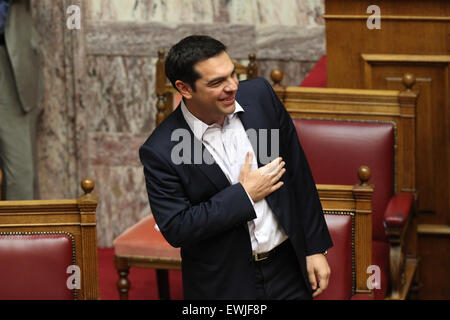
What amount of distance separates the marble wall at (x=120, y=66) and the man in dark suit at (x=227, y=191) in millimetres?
2391

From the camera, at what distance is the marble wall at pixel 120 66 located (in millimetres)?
4492

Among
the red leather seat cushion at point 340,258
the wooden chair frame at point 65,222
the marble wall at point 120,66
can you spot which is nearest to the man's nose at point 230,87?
the wooden chair frame at point 65,222

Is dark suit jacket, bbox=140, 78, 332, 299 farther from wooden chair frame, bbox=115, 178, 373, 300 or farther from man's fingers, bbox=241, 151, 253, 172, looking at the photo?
wooden chair frame, bbox=115, 178, 373, 300

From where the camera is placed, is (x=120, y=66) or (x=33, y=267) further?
(x=120, y=66)

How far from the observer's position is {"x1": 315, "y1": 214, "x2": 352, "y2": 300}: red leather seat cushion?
2674 millimetres

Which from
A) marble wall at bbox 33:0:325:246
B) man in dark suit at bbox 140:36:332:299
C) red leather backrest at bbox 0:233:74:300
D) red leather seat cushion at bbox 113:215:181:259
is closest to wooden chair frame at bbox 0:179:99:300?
red leather backrest at bbox 0:233:74:300

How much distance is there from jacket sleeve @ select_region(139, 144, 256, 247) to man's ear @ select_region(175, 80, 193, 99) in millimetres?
156

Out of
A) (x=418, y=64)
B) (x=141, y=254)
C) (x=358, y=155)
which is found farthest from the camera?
(x=141, y=254)

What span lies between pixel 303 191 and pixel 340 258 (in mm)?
624

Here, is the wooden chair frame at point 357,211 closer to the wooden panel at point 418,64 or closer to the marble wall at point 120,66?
the wooden panel at point 418,64

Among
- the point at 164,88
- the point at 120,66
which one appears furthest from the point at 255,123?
→ the point at 120,66

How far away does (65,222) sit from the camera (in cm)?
255

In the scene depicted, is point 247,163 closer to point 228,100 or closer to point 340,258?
point 228,100

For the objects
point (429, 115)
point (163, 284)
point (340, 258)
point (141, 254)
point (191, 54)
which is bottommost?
point (163, 284)
